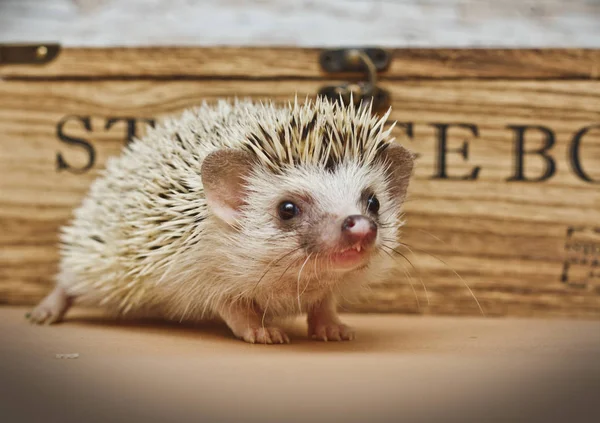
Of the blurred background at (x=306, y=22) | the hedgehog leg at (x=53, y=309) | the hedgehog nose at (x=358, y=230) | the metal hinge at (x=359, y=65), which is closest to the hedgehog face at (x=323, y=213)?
the hedgehog nose at (x=358, y=230)

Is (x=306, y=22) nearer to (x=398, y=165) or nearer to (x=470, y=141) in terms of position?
(x=470, y=141)

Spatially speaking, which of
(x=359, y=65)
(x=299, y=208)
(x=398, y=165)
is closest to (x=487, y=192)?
(x=359, y=65)

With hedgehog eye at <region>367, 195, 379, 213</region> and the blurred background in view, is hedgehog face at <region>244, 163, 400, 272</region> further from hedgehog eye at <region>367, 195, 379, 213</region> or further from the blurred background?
the blurred background

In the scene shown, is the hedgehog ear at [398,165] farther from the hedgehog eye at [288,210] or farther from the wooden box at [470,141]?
the wooden box at [470,141]

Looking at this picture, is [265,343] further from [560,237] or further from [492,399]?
[560,237]

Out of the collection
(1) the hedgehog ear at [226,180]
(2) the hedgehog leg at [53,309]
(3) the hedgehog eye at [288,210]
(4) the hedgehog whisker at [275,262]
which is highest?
(1) the hedgehog ear at [226,180]

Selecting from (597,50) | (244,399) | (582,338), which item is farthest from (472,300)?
(244,399)

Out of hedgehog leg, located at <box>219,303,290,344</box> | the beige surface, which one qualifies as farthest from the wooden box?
hedgehog leg, located at <box>219,303,290,344</box>
